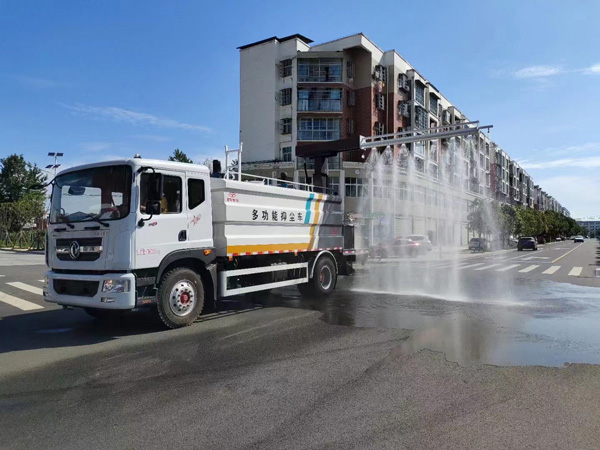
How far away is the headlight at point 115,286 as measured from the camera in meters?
6.59

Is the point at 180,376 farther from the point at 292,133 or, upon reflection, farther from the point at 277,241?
the point at 292,133

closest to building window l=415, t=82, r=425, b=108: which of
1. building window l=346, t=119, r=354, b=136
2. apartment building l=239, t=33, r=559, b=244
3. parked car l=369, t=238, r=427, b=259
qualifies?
apartment building l=239, t=33, r=559, b=244

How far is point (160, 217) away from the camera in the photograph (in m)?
7.08

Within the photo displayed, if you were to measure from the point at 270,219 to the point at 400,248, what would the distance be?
22093 millimetres

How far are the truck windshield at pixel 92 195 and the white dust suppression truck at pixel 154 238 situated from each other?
18 millimetres

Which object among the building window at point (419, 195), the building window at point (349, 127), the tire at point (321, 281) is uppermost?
the building window at point (349, 127)

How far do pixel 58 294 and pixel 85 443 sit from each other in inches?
180

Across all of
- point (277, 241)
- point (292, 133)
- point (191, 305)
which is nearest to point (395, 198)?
point (292, 133)

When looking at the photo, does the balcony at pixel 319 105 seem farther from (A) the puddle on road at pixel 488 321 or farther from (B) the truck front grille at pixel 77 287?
(B) the truck front grille at pixel 77 287

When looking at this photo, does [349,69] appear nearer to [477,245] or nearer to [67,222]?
[477,245]

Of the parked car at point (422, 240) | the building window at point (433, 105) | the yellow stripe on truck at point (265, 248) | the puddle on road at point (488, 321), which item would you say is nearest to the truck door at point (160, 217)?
the yellow stripe on truck at point (265, 248)

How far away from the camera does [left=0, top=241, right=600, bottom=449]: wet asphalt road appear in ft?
11.6

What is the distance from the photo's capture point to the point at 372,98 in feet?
146

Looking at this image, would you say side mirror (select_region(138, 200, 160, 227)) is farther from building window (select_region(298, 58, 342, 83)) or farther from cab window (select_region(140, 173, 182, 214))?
building window (select_region(298, 58, 342, 83))
